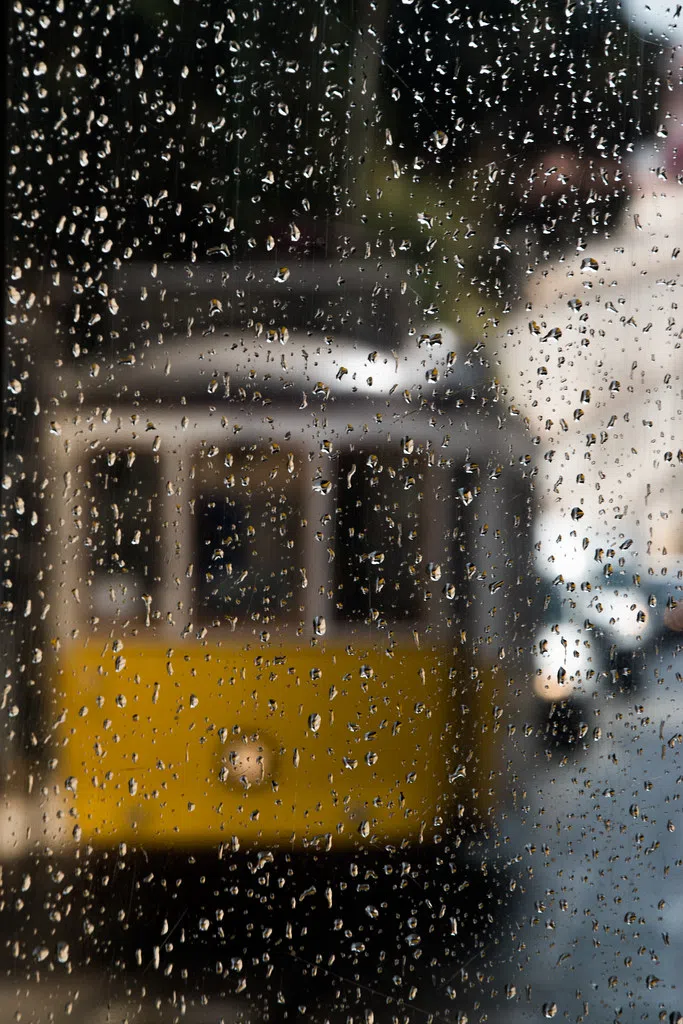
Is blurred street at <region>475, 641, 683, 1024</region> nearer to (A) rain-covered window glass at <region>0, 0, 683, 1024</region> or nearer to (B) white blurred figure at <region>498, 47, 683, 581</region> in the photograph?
(A) rain-covered window glass at <region>0, 0, 683, 1024</region>

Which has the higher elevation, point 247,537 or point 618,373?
point 618,373

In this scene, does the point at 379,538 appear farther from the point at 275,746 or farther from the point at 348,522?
the point at 275,746

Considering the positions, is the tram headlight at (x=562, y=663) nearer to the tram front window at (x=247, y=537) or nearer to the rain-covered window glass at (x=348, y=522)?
the rain-covered window glass at (x=348, y=522)

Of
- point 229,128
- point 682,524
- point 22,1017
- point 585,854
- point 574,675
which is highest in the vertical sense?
point 229,128

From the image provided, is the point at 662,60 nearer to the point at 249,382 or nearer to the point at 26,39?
the point at 249,382

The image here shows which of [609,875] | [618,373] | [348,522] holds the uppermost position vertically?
[618,373]

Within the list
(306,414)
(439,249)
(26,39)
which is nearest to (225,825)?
(306,414)

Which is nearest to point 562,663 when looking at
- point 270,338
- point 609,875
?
point 609,875
